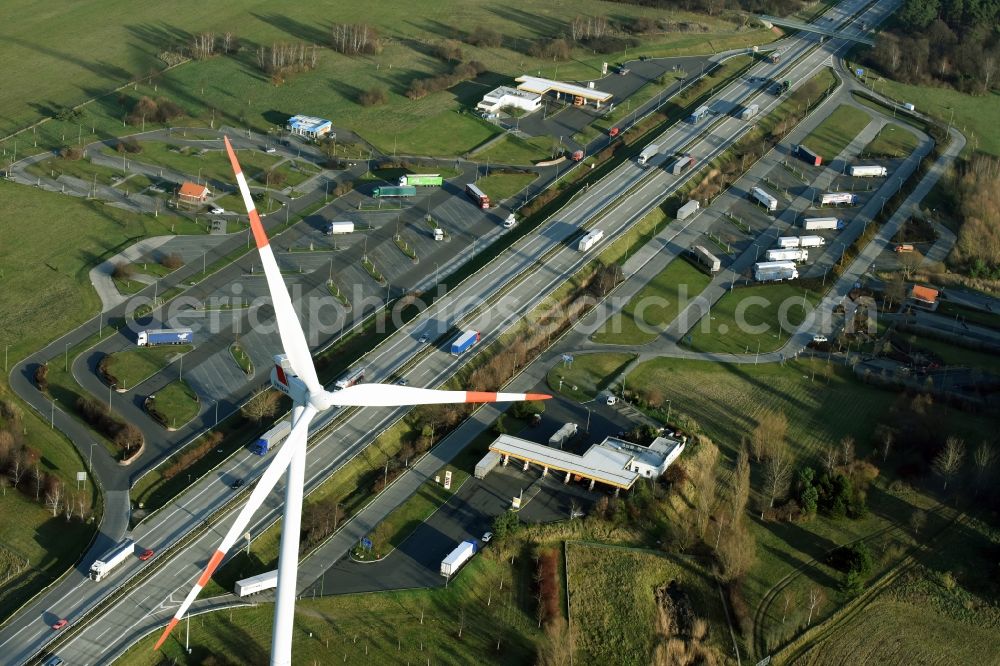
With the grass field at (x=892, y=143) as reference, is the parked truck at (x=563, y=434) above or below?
above

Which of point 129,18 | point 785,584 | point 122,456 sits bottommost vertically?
point 129,18

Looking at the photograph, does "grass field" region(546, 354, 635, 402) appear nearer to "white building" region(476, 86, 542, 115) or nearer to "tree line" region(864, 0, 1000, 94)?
"white building" region(476, 86, 542, 115)

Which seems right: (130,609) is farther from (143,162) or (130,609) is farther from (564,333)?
(143,162)

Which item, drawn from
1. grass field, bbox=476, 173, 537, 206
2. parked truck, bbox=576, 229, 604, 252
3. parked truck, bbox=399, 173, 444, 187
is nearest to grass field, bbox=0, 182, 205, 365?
parked truck, bbox=399, 173, 444, 187

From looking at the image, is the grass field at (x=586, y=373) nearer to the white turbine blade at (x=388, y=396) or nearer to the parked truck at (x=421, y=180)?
the parked truck at (x=421, y=180)

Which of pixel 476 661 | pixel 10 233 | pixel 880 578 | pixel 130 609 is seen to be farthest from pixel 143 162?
pixel 880 578

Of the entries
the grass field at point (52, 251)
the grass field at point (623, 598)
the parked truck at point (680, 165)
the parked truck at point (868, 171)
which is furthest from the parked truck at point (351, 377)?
the parked truck at point (868, 171)
